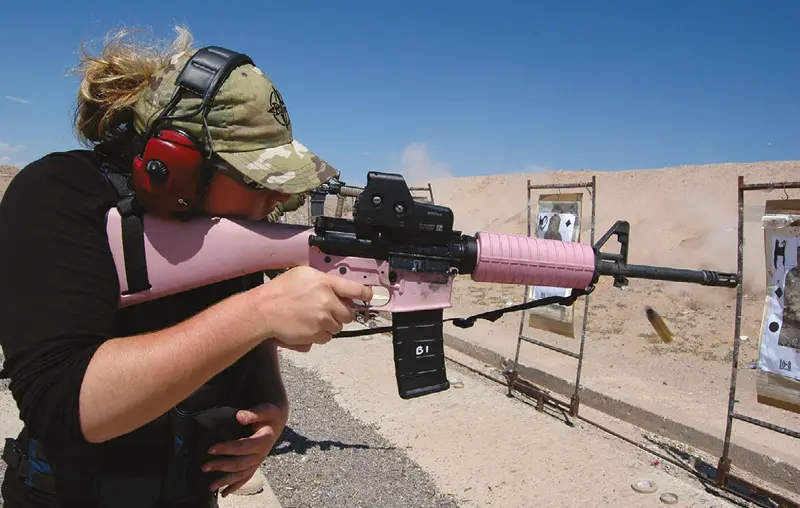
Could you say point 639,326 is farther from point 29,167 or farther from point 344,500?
point 29,167

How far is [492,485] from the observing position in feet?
12.8

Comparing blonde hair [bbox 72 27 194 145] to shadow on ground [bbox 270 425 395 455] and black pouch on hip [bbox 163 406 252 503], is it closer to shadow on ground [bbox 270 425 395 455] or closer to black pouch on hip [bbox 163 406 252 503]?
black pouch on hip [bbox 163 406 252 503]

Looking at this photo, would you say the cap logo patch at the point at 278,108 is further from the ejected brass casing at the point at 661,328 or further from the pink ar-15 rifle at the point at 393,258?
the ejected brass casing at the point at 661,328

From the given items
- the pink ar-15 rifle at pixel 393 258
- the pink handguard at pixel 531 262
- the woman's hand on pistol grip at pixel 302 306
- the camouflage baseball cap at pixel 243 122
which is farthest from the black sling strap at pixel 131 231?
the pink handguard at pixel 531 262

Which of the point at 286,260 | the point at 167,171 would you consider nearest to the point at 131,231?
the point at 167,171

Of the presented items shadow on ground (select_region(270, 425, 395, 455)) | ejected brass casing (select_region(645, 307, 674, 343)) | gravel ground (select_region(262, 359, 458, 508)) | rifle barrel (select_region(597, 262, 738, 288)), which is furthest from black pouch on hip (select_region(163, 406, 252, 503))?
shadow on ground (select_region(270, 425, 395, 455))

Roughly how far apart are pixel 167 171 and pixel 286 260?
1.52ft

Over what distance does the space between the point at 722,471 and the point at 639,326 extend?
18.7ft

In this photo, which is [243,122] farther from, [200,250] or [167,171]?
[200,250]

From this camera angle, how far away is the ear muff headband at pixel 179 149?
1.25m

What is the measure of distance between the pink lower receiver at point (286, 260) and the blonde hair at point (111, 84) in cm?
29

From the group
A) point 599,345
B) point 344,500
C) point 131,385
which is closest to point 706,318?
point 599,345

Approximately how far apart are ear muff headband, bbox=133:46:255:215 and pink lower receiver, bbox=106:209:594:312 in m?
0.07

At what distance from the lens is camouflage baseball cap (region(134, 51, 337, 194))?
1317mm
